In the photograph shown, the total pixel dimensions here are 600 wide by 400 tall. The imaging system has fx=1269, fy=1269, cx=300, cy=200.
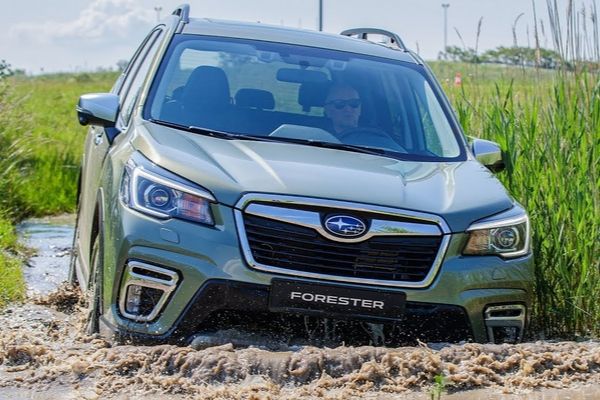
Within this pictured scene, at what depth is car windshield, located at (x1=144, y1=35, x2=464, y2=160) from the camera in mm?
5945

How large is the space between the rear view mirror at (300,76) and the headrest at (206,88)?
0.31 meters

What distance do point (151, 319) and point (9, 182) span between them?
8.45m

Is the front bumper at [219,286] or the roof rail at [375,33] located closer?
the front bumper at [219,286]

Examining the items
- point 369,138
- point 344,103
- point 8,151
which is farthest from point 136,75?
point 8,151

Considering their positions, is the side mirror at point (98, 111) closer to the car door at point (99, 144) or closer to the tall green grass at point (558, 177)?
the car door at point (99, 144)

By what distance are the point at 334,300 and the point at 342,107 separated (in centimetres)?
165

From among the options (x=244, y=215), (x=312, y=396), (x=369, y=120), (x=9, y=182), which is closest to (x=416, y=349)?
(x=312, y=396)

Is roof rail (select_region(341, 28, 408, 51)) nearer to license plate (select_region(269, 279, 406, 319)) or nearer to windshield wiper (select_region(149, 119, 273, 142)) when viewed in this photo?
windshield wiper (select_region(149, 119, 273, 142))

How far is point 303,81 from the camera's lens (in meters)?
Answer: 6.42

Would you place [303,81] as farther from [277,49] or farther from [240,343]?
[240,343]

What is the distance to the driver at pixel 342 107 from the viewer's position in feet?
20.3

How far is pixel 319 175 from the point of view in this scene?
5176mm

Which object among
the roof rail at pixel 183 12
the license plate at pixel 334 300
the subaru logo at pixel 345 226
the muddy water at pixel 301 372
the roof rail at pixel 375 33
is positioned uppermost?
the roof rail at pixel 183 12

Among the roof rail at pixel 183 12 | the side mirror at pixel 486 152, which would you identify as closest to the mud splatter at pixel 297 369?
the side mirror at pixel 486 152
